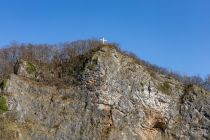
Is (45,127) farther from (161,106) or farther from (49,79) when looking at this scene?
(161,106)

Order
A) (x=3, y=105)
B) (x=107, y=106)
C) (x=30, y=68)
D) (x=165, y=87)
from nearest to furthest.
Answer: (x=3, y=105) → (x=107, y=106) → (x=30, y=68) → (x=165, y=87)

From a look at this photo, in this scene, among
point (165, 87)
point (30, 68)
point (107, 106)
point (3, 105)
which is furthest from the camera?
point (165, 87)

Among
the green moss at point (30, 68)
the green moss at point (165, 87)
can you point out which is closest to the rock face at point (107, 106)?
the green moss at point (165, 87)

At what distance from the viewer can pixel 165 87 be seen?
4316 cm

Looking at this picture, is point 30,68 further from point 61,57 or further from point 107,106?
point 107,106

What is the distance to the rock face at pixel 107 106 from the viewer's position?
3750cm

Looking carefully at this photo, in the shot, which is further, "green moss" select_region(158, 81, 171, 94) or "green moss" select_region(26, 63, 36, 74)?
"green moss" select_region(158, 81, 171, 94)

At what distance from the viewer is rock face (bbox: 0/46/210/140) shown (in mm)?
37500

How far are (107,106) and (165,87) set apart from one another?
21.4ft

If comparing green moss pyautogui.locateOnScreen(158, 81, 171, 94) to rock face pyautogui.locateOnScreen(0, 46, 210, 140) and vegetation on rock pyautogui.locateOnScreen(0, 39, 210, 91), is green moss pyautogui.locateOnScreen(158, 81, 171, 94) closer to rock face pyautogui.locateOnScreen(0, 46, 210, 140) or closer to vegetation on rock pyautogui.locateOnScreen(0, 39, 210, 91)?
rock face pyautogui.locateOnScreen(0, 46, 210, 140)

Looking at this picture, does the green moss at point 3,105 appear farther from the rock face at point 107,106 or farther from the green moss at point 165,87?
the green moss at point 165,87

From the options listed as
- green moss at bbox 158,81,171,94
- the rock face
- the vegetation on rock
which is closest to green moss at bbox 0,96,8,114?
the rock face

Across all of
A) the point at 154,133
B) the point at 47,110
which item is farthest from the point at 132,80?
the point at 47,110

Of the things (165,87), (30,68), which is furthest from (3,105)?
(165,87)
